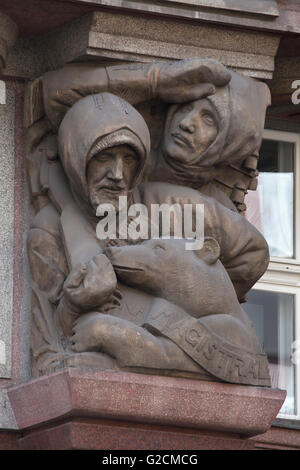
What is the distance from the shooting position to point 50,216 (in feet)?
22.1

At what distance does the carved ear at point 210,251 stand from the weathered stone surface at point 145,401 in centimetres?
47

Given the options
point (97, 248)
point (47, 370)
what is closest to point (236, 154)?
point (97, 248)

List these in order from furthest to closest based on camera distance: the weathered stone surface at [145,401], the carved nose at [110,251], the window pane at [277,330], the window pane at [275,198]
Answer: the window pane at [275,198], the window pane at [277,330], the carved nose at [110,251], the weathered stone surface at [145,401]

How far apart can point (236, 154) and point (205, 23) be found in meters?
0.52

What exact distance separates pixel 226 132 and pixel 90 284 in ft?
2.83

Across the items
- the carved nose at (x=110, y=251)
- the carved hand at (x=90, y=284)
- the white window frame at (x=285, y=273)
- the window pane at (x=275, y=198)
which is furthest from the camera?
the window pane at (x=275, y=198)

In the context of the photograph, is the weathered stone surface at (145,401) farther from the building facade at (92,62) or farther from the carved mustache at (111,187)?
the carved mustache at (111,187)

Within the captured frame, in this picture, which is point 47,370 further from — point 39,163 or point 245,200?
point 245,200

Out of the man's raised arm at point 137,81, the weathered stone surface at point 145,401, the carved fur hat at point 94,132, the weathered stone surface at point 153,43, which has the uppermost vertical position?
the weathered stone surface at point 153,43

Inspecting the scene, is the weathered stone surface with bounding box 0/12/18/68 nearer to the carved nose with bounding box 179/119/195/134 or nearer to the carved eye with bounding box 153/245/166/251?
the carved nose with bounding box 179/119/195/134

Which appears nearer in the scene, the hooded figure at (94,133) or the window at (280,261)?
the hooded figure at (94,133)

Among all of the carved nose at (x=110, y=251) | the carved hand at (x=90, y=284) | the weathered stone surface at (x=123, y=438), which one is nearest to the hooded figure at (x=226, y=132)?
the carved nose at (x=110, y=251)

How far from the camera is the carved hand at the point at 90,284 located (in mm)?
6387

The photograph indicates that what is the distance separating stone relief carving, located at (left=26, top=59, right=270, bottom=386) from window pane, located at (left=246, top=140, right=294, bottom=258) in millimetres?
745
